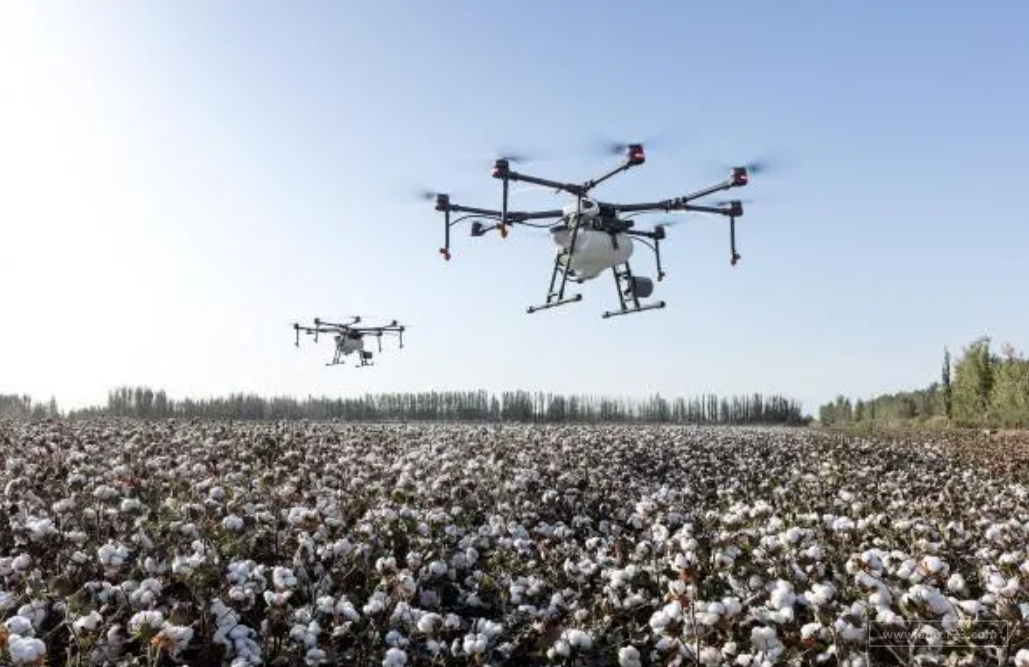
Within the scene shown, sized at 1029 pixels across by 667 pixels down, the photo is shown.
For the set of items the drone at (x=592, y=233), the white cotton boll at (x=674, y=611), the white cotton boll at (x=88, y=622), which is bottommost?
the white cotton boll at (x=674, y=611)

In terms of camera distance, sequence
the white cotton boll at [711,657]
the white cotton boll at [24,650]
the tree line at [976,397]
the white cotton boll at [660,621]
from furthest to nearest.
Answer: the tree line at [976,397] → the white cotton boll at [711,657] → the white cotton boll at [660,621] → the white cotton boll at [24,650]

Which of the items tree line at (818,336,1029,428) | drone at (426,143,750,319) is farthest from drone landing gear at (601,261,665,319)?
tree line at (818,336,1029,428)

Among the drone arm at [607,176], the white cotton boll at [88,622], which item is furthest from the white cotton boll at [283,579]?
the drone arm at [607,176]

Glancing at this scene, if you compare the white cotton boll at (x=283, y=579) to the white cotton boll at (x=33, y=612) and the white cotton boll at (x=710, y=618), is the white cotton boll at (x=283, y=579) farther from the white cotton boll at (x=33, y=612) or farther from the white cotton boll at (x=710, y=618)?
the white cotton boll at (x=710, y=618)

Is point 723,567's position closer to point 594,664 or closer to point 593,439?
point 594,664

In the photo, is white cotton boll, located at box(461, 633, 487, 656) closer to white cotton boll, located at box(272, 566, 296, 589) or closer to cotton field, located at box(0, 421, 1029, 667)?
cotton field, located at box(0, 421, 1029, 667)

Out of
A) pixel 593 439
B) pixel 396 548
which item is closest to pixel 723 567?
pixel 396 548
